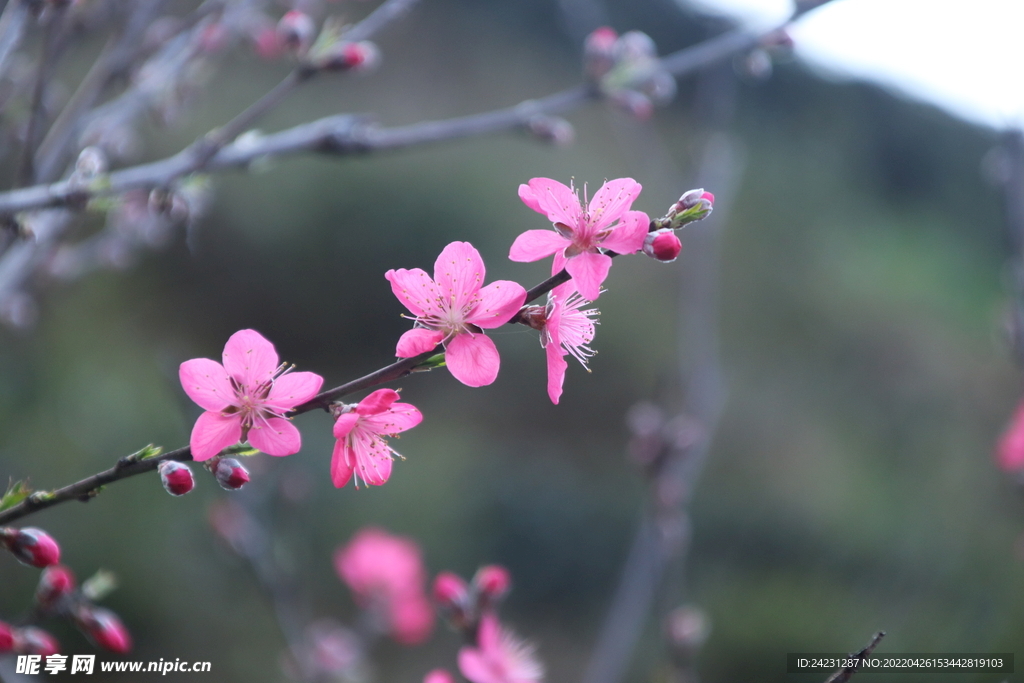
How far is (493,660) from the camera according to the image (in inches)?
54.9

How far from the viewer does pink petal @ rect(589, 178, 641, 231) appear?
92cm

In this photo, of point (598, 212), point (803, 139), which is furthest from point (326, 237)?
point (803, 139)

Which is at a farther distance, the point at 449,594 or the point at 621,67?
the point at 621,67

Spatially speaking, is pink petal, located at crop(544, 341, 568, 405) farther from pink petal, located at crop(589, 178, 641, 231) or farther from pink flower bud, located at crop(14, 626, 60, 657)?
pink flower bud, located at crop(14, 626, 60, 657)

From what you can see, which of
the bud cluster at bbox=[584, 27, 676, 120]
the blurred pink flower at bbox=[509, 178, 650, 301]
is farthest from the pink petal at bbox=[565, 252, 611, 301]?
the bud cluster at bbox=[584, 27, 676, 120]

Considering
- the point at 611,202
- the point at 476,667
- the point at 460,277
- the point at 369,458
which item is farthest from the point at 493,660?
the point at 611,202

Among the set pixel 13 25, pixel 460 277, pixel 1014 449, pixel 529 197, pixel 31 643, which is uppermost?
pixel 13 25

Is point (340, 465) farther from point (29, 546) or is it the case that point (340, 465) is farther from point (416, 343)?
point (29, 546)

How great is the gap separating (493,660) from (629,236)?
0.98 meters

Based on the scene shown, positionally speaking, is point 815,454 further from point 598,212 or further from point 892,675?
point 598,212

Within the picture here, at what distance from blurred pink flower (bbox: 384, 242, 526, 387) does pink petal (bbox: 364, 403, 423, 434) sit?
11 centimetres

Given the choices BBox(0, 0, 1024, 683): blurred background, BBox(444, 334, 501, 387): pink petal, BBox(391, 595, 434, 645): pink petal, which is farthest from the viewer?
BBox(0, 0, 1024, 683): blurred background

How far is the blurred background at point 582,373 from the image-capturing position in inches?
164

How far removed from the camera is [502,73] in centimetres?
952
